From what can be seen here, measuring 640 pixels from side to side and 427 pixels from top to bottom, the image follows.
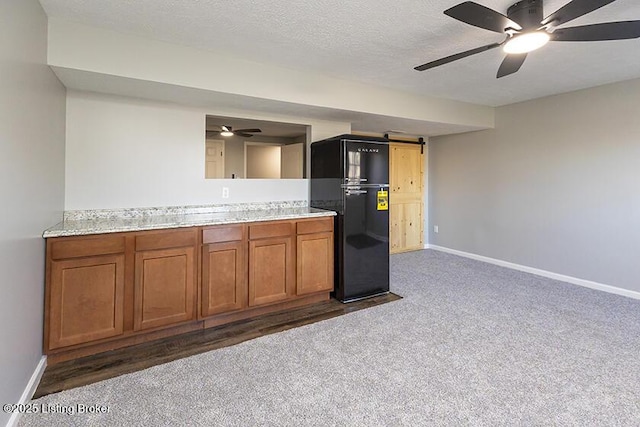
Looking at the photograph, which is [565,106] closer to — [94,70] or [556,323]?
[556,323]

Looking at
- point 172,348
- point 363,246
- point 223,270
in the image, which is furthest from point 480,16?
point 172,348

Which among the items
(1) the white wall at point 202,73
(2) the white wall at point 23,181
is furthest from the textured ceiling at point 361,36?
(2) the white wall at point 23,181

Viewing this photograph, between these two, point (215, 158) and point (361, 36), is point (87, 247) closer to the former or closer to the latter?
point (361, 36)

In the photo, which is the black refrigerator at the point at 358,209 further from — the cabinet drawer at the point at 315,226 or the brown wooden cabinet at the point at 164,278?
the brown wooden cabinet at the point at 164,278

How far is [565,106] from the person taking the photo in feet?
12.9

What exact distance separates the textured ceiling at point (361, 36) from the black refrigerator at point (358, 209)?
77cm

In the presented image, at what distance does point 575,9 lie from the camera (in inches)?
64.2

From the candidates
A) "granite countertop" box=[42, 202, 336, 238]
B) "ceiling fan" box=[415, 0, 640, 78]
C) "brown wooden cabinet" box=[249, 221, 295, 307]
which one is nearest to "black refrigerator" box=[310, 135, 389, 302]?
"granite countertop" box=[42, 202, 336, 238]

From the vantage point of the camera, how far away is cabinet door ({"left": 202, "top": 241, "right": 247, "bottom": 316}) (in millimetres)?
2709

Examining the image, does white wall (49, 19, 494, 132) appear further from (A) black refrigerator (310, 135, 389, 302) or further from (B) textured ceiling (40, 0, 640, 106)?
(A) black refrigerator (310, 135, 389, 302)

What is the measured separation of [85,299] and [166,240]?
2.14 ft

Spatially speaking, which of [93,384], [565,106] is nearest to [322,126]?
[565,106]

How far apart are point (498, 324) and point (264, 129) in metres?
4.79

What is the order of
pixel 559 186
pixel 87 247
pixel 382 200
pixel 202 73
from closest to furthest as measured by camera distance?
pixel 87 247, pixel 202 73, pixel 382 200, pixel 559 186
